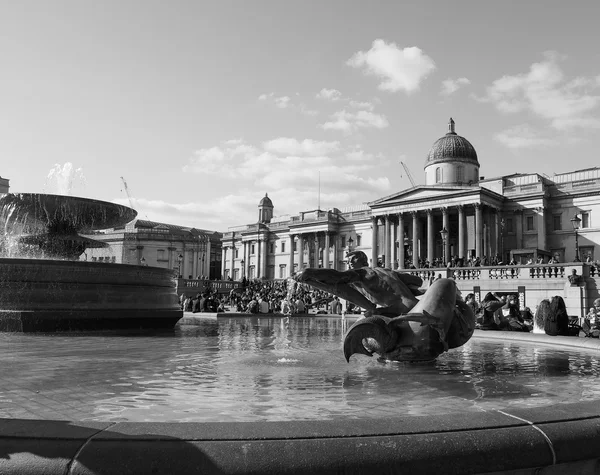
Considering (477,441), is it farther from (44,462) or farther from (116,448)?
(44,462)

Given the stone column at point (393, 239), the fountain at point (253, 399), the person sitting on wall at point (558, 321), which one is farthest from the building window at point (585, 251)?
the person sitting on wall at point (558, 321)

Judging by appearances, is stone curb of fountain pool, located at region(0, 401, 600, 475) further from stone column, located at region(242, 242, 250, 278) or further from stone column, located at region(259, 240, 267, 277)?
stone column, located at region(242, 242, 250, 278)

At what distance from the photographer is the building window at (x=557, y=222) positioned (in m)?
54.8

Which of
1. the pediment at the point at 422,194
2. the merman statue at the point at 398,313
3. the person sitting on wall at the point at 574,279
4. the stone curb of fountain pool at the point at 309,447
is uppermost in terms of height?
the pediment at the point at 422,194

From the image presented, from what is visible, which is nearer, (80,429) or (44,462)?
(44,462)

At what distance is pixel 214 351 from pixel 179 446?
18.4ft

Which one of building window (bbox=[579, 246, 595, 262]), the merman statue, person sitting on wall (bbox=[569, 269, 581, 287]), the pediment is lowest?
the merman statue

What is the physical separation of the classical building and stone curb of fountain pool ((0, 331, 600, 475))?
257ft

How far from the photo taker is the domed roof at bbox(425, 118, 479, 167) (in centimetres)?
6159

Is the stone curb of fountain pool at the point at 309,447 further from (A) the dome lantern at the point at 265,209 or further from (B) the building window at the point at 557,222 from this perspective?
(A) the dome lantern at the point at 265,209

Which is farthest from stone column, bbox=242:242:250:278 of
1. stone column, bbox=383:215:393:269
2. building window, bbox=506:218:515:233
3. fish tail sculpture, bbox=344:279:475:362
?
fish tail sculpture, bbox=344:279:475:362

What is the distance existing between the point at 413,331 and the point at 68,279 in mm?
7205

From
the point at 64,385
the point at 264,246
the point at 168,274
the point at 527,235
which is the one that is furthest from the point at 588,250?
the point at 64,385

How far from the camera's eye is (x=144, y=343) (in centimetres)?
866
